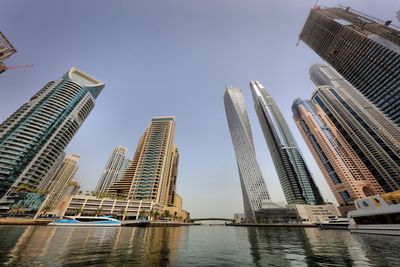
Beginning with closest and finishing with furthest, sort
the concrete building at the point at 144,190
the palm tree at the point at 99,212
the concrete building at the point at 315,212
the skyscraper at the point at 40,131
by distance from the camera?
the skyscraper at the point at 40,131 < the palm tree at the point at 99,212 < the concrete building at the point at 144,190 < the concrete building at the point at 315,212

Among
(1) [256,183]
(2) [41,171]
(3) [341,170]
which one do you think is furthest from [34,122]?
(3) [341,170]

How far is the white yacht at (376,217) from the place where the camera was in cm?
3647

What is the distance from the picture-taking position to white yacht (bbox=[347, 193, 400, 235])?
3647 centimetres

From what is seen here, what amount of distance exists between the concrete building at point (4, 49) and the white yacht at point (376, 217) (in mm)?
108853

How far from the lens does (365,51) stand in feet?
262

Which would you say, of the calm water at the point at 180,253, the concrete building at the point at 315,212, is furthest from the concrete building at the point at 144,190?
the concrete building at the point at 315,212

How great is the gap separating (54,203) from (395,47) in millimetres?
269971

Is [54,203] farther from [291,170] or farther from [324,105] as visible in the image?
[324,105]

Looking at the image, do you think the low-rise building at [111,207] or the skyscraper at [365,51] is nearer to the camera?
the skyscraper at [365,51]

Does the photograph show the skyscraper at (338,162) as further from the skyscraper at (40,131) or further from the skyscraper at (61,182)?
the skyscraper at (61,182)

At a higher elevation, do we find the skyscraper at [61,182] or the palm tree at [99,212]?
the skyscraper at [61,182]

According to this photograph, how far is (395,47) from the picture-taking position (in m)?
70.2

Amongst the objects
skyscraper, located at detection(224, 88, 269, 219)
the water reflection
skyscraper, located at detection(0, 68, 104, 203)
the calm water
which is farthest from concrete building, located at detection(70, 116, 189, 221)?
the water reflection

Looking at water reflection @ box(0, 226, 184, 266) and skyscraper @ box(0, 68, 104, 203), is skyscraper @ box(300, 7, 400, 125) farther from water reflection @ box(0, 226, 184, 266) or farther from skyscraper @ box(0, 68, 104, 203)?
skyscraper @ box(0, 68, 104, 203)
